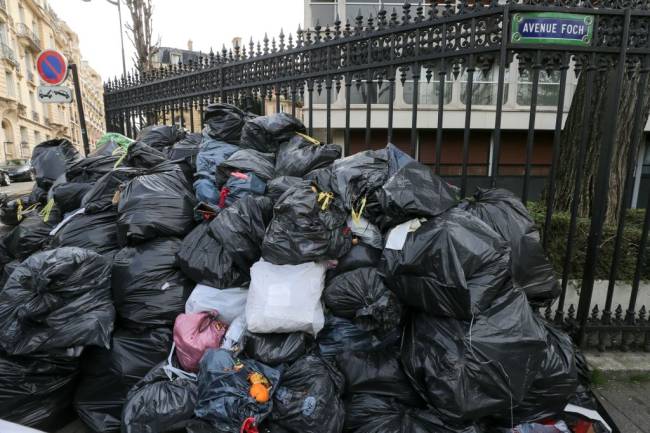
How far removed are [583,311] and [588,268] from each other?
0.32 m

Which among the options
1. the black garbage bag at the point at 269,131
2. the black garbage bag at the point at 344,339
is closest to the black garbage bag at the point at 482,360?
the black garbage bag at the point at 344,339

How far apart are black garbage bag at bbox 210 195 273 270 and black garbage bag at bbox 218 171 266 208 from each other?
24 cm

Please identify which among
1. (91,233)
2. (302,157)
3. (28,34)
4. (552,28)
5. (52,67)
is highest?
(28,34)

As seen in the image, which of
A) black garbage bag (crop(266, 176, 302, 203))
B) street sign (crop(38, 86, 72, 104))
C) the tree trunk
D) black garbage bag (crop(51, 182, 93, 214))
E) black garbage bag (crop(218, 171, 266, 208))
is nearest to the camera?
black garbage bag (crop(266, 176, 302, 203))

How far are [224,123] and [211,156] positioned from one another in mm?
406

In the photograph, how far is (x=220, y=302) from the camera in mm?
2299

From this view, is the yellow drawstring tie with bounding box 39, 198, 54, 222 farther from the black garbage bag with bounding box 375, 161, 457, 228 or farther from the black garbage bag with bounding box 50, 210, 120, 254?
the black garbage bag with bounding box 375, 161, 457, 228

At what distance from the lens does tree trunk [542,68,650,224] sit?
3.55m

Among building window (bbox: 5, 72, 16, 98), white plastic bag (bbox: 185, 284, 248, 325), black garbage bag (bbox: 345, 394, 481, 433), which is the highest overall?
building window (bbox: 5, 72, 16, 98)

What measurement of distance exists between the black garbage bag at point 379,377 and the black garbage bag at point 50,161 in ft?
12.0

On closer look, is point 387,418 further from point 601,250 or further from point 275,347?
point 601,250

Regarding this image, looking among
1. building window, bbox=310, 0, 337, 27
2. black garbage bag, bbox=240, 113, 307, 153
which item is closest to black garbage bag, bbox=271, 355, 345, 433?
black garbage bag, bbox=240, 113, 307, 153

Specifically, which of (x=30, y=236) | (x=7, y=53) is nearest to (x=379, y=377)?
(x=30, y=236)

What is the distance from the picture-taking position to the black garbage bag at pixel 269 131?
3.09 meters
